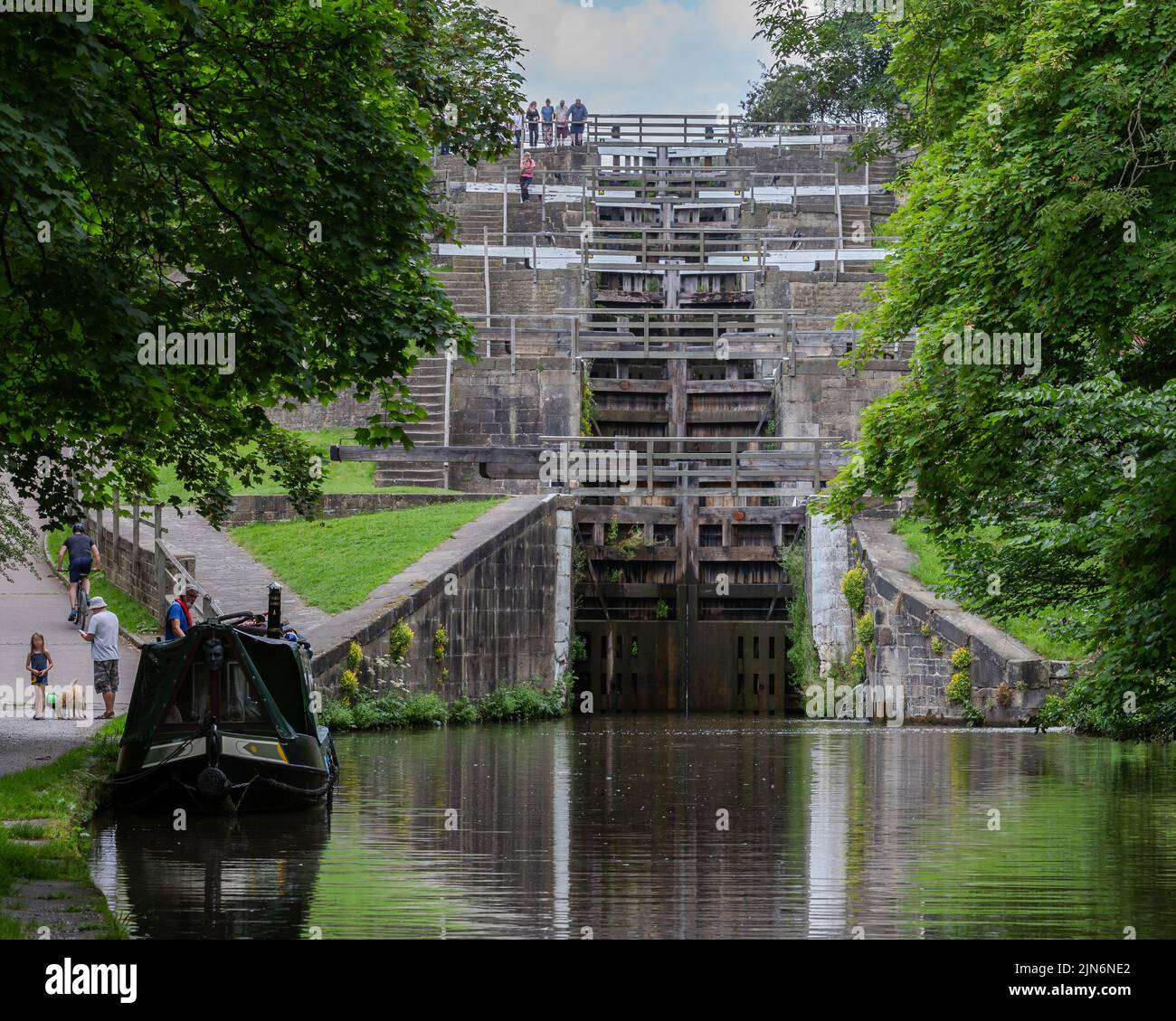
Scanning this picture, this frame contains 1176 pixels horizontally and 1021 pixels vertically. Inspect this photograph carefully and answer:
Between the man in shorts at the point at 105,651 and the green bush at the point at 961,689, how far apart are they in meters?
11.7

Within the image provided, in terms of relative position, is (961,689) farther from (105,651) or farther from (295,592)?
(105,651)

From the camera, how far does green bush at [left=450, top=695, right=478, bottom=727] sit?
78.2ft

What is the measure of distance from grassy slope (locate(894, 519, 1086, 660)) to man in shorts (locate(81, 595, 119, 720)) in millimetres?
9624

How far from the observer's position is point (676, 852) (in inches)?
464

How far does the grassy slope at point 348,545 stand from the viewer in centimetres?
2452

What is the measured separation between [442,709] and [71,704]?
5939 millimetres

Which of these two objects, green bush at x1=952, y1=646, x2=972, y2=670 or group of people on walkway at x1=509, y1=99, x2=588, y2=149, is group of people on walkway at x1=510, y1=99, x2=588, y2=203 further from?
green bush at x1=952, y1=646, x2=972, y2=670

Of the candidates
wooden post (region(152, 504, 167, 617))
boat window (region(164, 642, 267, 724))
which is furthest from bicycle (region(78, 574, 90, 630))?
boat window (region(164, 642, 267, 724))

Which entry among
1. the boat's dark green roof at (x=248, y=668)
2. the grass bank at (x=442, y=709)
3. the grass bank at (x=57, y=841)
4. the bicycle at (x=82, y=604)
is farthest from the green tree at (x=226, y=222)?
the bicycle at (x=82, y=604)

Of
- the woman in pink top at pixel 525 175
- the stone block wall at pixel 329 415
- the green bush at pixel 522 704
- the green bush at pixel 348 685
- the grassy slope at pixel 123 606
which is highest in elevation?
the woman in pink top at pixel 525 175

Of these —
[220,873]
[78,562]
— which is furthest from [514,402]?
[220,873]

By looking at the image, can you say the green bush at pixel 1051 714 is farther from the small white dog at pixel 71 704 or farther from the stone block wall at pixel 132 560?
the small white dog at pixel 71 704

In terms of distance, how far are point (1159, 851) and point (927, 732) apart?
11.4 m
